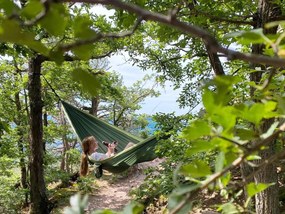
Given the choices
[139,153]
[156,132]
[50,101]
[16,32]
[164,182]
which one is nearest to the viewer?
[16,32]

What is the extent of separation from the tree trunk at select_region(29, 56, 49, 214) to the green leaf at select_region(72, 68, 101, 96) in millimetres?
3341

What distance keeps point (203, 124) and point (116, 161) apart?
3278mm

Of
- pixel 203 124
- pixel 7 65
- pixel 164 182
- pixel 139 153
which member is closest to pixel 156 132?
pixel 164 182

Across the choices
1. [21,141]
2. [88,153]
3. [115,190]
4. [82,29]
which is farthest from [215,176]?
[115,190]

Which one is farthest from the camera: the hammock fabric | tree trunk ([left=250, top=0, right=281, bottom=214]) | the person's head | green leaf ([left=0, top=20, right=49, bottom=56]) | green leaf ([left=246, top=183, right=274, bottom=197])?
the person's head

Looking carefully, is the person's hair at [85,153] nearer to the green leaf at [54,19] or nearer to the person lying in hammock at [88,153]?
the person lying in hammock at [88,153]

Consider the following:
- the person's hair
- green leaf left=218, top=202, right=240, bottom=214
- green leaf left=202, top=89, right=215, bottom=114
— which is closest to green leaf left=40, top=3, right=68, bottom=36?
green leaf left=202, top=89, right=215, bottom=114

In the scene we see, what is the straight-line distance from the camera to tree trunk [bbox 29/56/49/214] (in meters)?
3.43

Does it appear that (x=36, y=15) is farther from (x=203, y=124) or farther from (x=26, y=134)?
(x=26, y=134)

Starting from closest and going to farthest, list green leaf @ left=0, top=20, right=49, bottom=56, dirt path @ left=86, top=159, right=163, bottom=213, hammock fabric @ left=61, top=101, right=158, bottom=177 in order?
green leaf @ left=0, top=20, right=49, bottom=56
hammock fabric @ left=61, top=101, right=158, bottom=177
dirt path @ left=86, top=159, right=163, bottom=213

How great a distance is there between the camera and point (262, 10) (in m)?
1.71

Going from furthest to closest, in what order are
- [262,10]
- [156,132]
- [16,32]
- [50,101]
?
1. [50,101]
2. [156,132]
3. [262,10]
4. [16,32]

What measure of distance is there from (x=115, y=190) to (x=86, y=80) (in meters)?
5.30

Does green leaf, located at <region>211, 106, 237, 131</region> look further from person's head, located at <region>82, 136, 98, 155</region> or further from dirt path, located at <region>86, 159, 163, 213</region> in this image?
dirt path, located at <region>86, 159, 163, 213</region>
